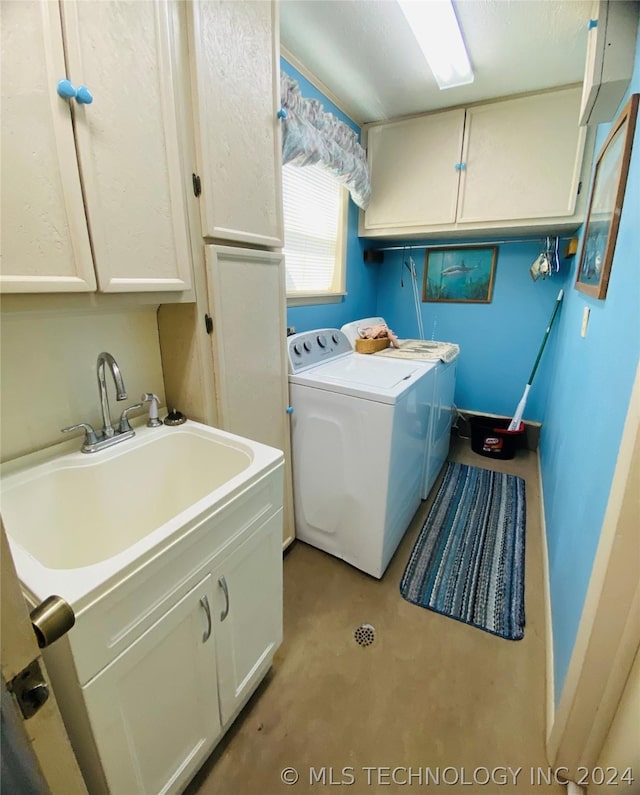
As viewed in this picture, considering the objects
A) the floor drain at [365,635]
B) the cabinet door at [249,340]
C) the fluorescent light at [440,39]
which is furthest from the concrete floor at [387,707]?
the fluorescent light at [440,39]

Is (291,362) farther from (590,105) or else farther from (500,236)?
(500,236)

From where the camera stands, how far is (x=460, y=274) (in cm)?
303

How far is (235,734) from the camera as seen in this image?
3.88ft

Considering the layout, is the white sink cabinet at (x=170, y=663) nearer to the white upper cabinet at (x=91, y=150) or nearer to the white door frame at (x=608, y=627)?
the white upper cabinet at (x=91, y=150)

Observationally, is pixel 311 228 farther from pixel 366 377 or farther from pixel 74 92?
pixel 74 92

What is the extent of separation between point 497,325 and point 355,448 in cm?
204

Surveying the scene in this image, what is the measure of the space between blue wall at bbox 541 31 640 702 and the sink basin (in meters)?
0.96

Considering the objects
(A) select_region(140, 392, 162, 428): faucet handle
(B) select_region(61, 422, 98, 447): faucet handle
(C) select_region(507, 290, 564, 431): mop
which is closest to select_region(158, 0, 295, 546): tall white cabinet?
(A) select_region(140, 392, 162, 428): faucet handle

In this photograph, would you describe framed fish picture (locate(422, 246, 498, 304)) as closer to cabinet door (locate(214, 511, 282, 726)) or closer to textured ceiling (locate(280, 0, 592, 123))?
textured ceiling (locate(280, 0, 592, 123))

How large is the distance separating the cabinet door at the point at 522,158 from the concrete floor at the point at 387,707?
227 cm

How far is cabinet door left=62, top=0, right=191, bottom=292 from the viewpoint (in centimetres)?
86

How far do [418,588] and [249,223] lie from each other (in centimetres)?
179

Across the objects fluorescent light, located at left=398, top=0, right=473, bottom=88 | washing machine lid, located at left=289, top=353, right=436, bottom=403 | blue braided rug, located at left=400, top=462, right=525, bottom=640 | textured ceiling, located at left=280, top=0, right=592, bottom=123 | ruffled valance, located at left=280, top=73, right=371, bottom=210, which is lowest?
blue braided rug, located at left=400, top=462, right=525, bottom=640

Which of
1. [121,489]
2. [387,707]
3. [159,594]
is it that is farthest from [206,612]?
[387,707]
